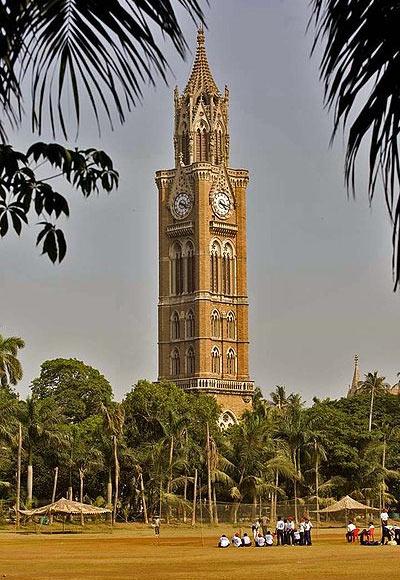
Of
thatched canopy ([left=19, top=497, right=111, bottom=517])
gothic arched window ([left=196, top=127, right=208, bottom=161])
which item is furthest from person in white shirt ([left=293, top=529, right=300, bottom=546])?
gothic arched window ([left=196, top=127, right=208, bottom=161])

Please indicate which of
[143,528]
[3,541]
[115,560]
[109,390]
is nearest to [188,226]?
[109,390]

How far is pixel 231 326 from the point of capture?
385ft

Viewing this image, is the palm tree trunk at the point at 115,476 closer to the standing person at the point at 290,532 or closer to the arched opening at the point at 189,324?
the standing person at the point at 290,532

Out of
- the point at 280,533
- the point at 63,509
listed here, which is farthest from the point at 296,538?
the point at 63,509

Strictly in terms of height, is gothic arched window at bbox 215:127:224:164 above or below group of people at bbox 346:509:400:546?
above

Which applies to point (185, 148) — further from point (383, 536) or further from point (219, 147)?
point (383, 536)

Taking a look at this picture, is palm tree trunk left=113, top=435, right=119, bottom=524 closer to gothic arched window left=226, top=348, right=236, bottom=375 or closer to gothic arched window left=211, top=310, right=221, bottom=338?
gothic arched window left=226, top=348, right=236, bottom=375

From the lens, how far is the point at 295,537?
48531 millimetres

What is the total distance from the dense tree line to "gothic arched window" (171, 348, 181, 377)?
28.8m

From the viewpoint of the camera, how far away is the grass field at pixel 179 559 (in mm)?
31859

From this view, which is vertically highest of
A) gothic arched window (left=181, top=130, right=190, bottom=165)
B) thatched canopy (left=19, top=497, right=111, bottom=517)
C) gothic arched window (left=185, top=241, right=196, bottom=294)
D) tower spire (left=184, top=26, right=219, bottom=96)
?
tower spire (left=184, top=26, right=219, bottom=96)

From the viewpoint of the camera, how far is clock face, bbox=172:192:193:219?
385ft

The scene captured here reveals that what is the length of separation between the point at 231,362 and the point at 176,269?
34.8ft

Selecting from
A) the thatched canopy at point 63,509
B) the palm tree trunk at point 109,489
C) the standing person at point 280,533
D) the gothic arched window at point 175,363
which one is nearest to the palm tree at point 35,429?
A: the palm tree trunk at point 109,489
